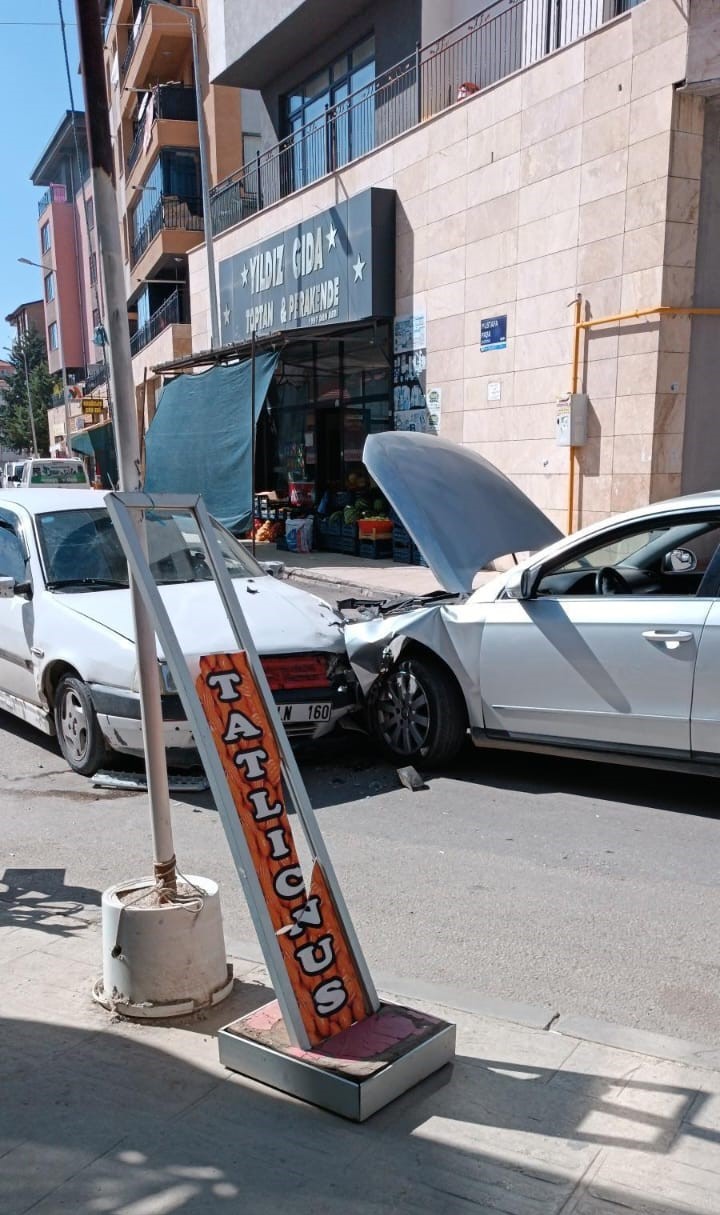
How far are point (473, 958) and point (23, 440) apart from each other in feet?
232

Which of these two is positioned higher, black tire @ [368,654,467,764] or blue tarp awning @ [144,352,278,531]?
blue tarp awning @ [144,352,278,531]

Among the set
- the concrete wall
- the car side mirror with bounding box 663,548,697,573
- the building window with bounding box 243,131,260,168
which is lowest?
the car side mirror with bounding box 663,548,697,573

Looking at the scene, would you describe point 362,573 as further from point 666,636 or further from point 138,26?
point 138,26

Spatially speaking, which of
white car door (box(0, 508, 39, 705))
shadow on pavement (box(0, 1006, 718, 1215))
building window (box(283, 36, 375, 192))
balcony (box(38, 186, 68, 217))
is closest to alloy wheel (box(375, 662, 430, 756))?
white car door (box(0, 508, 39, 705))

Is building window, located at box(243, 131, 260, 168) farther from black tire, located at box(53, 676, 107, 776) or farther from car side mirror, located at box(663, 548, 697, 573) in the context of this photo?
black tire, located at box(53, 676, 107, 776)

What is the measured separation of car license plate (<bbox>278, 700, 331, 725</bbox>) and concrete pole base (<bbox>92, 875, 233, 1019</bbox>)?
2.53m

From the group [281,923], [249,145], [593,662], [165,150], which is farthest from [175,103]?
[281,923]

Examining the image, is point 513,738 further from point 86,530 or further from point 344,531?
point 344,531

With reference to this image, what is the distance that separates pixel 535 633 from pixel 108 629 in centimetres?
256

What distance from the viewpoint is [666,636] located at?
5145 mm

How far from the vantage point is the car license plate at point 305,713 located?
5.88 m

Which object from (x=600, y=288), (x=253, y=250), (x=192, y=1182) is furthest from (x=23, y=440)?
(x=192, y=1182)

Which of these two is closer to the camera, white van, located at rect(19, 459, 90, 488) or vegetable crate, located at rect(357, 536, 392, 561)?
vegetable crate, located at rect(357, 536, 392, 561)

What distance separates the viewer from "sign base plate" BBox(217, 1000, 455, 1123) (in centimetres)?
271
